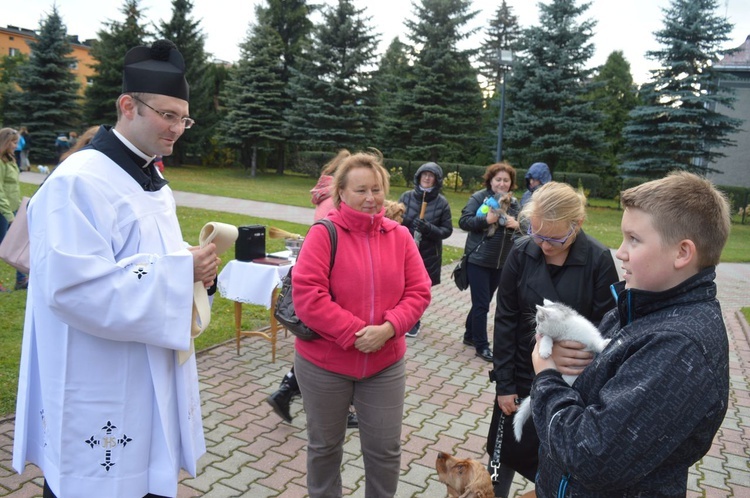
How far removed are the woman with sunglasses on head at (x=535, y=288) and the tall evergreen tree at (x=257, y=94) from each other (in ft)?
101

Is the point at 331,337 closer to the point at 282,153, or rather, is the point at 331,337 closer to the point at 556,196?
the point at 556,196

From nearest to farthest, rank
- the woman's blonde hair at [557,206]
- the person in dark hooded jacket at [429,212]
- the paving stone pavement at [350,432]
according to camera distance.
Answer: the woman's blonde hair at [557,206]
the paving stone pavement at [350,432]
the person in dark hooded jacket at [429,212]

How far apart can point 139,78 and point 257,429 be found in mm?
3058

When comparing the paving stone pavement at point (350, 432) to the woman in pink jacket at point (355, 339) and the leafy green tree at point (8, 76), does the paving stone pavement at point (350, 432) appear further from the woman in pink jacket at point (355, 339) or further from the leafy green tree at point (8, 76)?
the leafy green tree at point (8, 76)

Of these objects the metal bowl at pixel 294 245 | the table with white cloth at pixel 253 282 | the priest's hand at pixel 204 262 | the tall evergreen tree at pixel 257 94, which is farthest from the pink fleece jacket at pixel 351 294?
the tall evergreen tree at pixel 257 94

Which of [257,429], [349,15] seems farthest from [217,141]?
[257,429]

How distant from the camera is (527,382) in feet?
10.0

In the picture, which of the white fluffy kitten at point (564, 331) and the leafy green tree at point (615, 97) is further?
the leafy green tree at point (615, 97)

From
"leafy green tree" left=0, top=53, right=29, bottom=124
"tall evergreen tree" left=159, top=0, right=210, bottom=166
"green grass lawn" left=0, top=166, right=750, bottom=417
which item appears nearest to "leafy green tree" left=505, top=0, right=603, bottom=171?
"green grass lawn" left=0, top=166, right=750, bottom=417

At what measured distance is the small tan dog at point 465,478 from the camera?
8.55 ft

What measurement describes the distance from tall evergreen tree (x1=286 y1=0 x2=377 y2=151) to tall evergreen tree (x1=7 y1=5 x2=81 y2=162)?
1305cm

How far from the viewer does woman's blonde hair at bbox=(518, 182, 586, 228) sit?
2859 millimetres

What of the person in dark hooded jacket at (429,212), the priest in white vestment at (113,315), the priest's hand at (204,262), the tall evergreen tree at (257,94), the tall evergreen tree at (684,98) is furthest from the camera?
the tall evergreen tree at (257,94)

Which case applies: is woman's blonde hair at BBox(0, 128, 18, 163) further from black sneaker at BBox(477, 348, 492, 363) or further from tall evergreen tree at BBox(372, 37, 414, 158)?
tall evergreen tree at BBox(372, 37, 414, 158)
